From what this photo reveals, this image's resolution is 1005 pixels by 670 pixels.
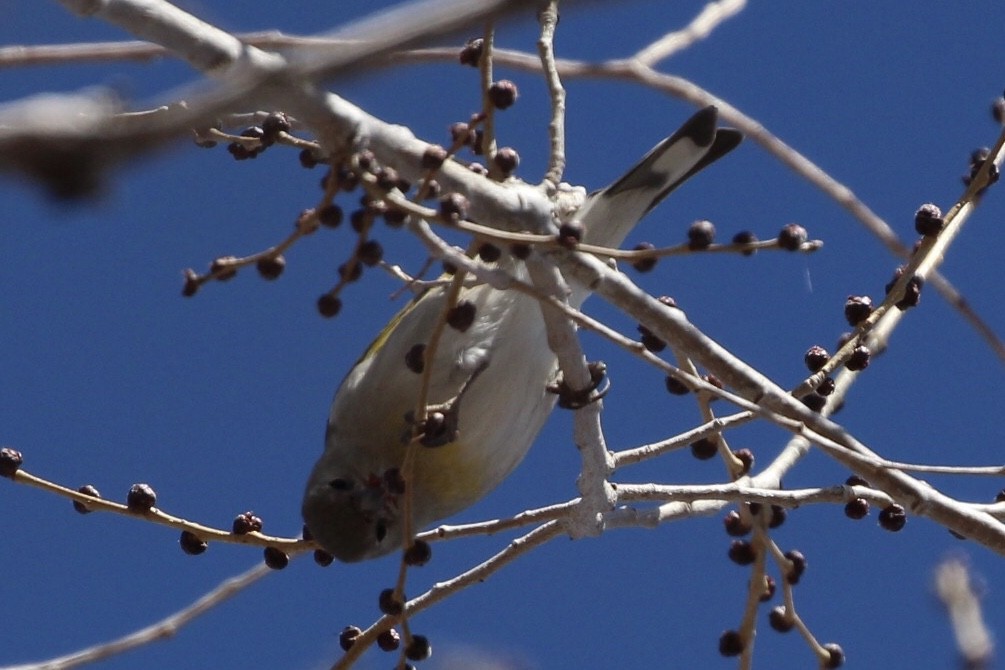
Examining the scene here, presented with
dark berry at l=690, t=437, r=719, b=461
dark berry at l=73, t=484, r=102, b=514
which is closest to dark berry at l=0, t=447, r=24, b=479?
dark berry at l=73, t=484, r=102, b=514

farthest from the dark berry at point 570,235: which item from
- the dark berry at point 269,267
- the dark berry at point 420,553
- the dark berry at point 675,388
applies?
the dark berry at point 675,388

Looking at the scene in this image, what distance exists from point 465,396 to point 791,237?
61.4 inches

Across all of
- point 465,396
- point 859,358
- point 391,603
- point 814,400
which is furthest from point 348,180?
point 465,396

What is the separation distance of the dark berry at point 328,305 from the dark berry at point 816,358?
1140 mm

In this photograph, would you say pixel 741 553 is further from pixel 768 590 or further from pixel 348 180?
pixel 348 180

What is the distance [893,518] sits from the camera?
3.04 m

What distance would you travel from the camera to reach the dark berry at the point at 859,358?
2990 mm

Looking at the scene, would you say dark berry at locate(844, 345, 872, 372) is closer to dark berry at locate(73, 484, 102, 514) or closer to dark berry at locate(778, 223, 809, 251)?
dark berry at locate(778, 223, 809, 251)

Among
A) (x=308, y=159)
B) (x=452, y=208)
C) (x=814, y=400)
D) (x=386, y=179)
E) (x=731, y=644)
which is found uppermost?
(x=308, y=159)

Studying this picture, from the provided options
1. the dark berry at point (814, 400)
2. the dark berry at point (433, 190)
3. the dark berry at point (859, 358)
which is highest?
the dark berry at point (433, 190)

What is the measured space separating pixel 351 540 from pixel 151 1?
6.36ft

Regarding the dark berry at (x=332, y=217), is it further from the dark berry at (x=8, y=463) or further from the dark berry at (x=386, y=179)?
the dark berry at (x=8, y=463)

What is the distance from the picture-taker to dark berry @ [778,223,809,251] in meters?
2.58

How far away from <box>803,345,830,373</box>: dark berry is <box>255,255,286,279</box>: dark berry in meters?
1.28
